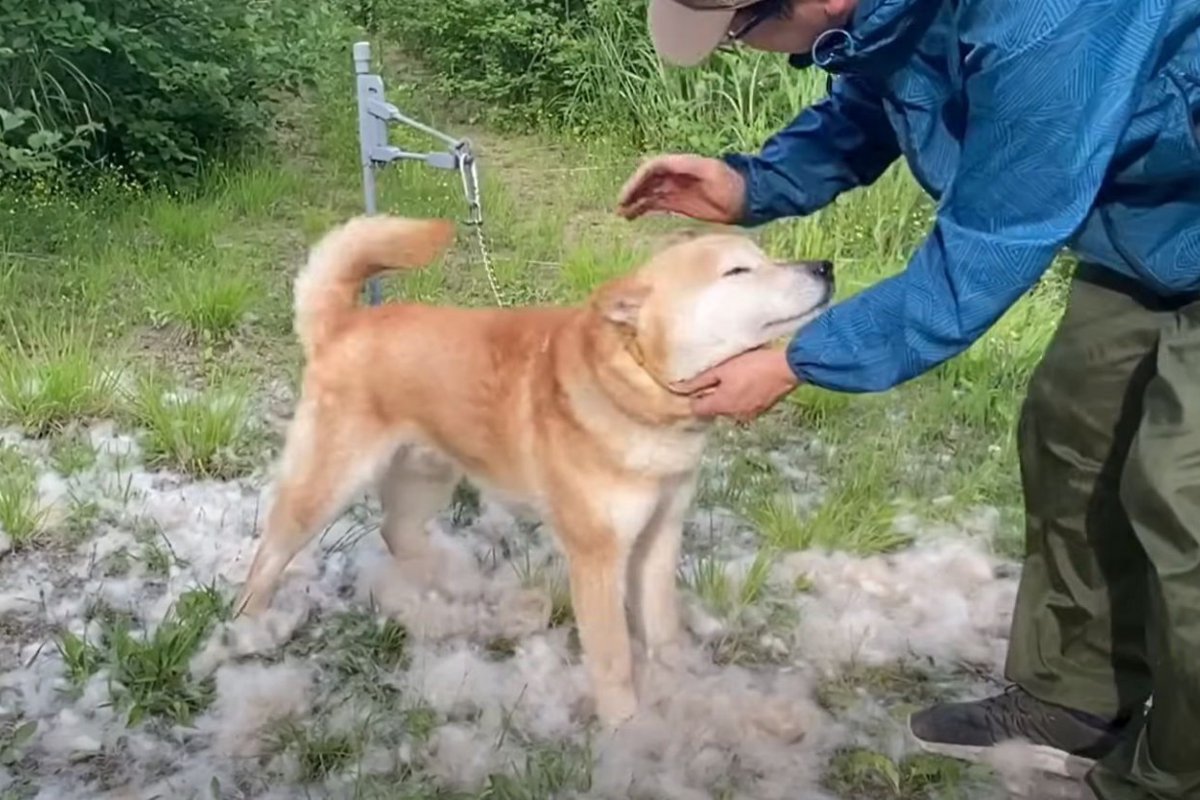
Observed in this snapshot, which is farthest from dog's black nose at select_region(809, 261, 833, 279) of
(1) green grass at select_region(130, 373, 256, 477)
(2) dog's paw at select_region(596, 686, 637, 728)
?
(1) green grass at select_region(130, 373, 256, 477)

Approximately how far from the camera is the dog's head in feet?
8.38

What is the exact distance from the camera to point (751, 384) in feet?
7.41

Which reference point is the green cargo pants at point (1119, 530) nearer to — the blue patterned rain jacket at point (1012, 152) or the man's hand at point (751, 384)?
the blue patterned rain jacket at point (1012, 152)

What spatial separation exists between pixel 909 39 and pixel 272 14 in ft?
15.6

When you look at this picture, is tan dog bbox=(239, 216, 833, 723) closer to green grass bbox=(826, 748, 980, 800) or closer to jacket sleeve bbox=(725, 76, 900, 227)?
jacket sleeve bbox=(725, 76, 900, 227)

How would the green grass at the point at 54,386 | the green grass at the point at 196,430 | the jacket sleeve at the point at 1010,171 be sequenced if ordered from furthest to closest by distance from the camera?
1. the green grass at the point at 54,386
2. the green grass at the point at 196,430
3. the jacket sleeve at the point at 1010,171

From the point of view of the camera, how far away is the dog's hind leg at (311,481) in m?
2.99

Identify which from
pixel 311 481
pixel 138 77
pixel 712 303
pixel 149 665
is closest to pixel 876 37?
pixel 712 303

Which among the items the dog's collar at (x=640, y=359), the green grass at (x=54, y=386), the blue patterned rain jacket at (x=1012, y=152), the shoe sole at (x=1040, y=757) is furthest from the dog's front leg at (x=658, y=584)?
the green grass at (x=54, y=386)

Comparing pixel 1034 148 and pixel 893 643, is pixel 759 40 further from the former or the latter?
pixel 893 643

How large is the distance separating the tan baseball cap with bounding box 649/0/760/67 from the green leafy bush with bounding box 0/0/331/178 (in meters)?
3.52

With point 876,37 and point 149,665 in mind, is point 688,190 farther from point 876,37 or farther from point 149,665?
point 149,665

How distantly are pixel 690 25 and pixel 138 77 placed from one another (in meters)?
4.31

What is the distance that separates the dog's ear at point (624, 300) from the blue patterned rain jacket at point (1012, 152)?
0.50 meters
